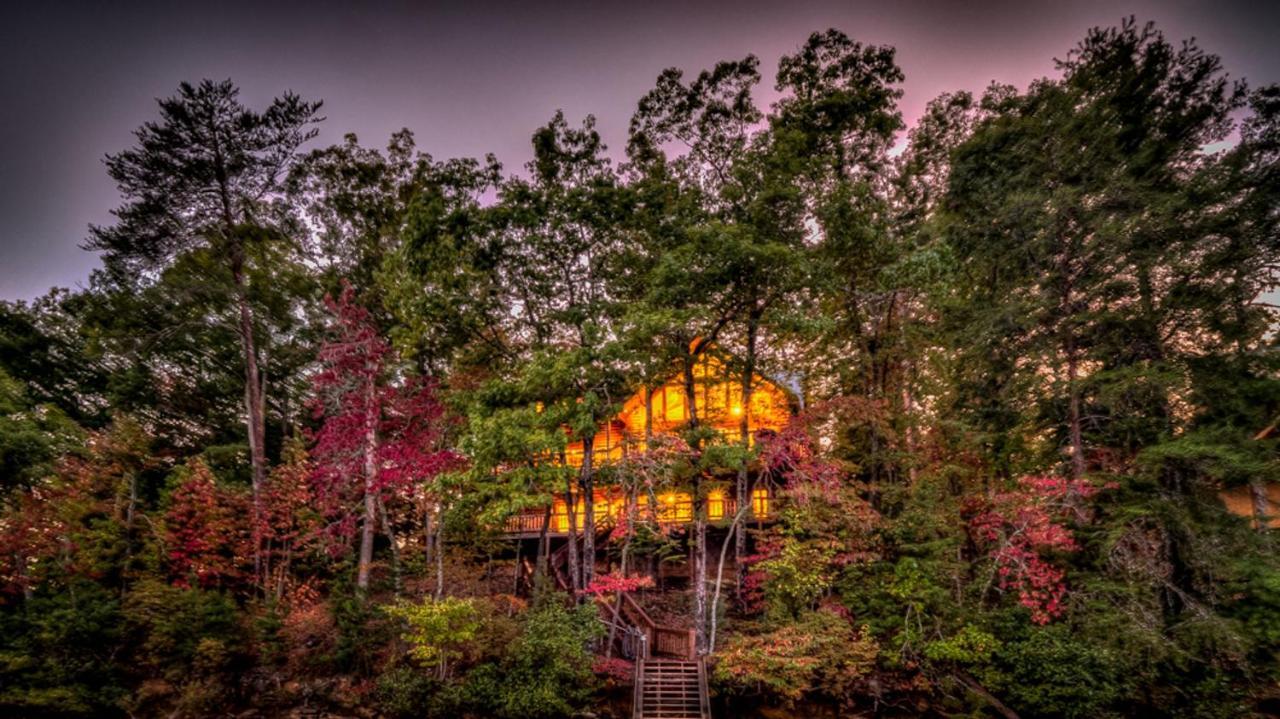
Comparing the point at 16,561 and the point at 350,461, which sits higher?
the point at 350,461

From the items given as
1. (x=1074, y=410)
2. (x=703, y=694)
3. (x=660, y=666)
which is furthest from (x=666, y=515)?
(x=1074, y=410)

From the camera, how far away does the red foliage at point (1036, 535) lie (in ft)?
34.6

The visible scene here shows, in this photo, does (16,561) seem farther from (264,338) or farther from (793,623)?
(793,623)

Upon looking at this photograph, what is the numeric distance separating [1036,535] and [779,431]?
19.1 feet

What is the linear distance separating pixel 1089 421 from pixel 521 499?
13.9 meters

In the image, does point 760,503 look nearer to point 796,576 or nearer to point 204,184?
point 796,576

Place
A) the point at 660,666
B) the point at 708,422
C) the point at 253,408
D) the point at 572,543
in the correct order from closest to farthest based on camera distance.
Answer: the point at 660,666 → the point at 572,543 → the point at 708,422 → the point at 253,408

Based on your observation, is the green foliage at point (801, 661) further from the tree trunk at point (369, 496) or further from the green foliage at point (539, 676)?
the tree trunk at point (369, 496)

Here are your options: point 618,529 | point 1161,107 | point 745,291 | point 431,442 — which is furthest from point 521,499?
point 1161,107

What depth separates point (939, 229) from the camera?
12875 millimetres

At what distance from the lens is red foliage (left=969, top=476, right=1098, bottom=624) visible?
10.5 m

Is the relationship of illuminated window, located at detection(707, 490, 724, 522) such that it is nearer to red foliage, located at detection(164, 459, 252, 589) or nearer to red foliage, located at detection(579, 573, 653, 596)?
red foliage, located at detection(579, 573, 653, 596)

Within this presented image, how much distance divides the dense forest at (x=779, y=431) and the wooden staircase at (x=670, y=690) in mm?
525

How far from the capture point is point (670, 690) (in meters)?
11.1
